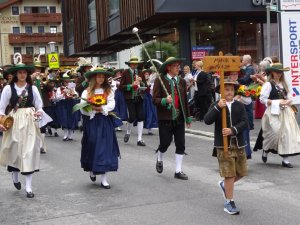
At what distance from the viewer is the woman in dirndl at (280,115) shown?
30.1ft

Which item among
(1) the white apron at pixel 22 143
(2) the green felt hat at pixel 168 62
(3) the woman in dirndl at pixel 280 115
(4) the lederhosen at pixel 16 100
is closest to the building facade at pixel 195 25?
(3) the woman in dirndl at pixel 280 115

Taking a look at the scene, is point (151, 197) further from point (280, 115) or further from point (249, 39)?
point (249, 39)

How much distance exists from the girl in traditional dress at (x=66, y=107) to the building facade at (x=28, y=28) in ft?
197

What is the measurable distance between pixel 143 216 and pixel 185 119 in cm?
259

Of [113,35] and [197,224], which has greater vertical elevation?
[113,35]

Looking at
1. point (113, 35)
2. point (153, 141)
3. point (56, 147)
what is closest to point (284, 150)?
point (153, 141)

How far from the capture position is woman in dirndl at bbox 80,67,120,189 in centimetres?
806

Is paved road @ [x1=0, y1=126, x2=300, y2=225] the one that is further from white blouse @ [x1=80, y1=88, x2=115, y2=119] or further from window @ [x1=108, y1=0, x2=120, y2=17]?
window @ [x1=108, y1=0, x2=120, y2=17]

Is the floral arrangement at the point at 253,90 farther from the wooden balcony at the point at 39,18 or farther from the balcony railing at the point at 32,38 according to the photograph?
the wooden balcony at the point at 39,18

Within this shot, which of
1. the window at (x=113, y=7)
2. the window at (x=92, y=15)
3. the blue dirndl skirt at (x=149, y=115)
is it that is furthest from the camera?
the window at (x=92, y=15)

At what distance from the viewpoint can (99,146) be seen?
808 cm

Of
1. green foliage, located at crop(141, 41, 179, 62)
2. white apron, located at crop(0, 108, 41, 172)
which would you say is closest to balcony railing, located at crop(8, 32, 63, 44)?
green foliage, located at crop(141, 41, 179, 62)

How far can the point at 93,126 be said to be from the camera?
8164 mm

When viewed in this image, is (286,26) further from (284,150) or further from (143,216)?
(143,216)
